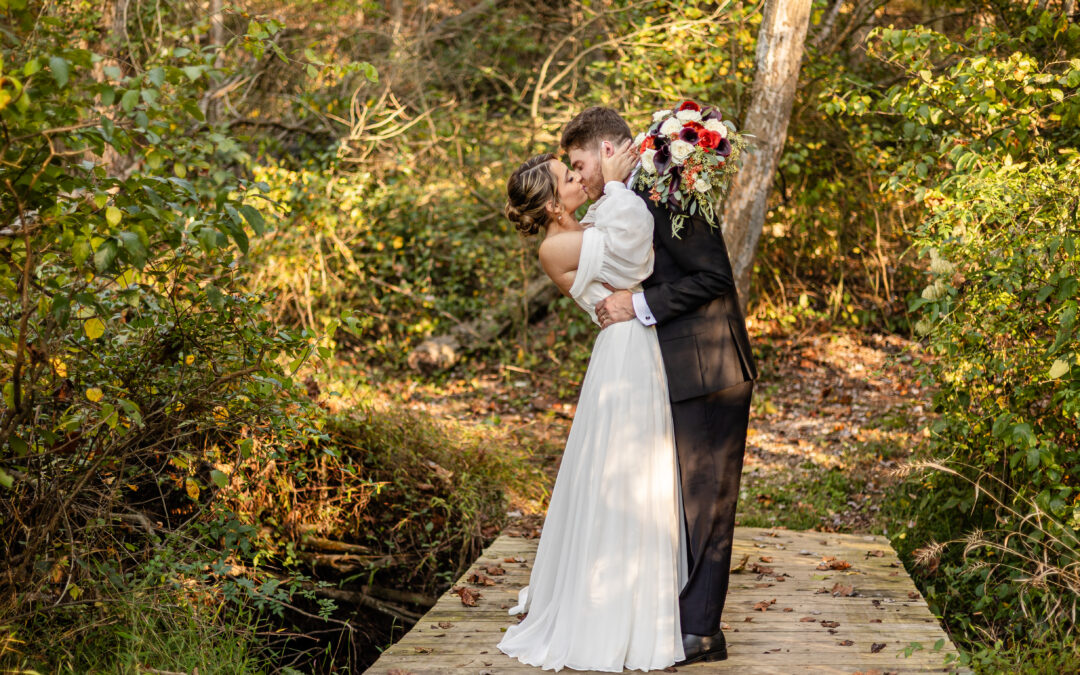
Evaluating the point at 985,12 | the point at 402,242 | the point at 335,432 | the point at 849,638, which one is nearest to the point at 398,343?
the point at 402,242

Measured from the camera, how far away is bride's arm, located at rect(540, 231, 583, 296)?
12.1 ft

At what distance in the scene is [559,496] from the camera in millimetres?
3941

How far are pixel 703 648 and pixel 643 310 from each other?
54.0 inches

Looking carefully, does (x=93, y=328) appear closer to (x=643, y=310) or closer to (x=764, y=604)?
(x=643, y=310)

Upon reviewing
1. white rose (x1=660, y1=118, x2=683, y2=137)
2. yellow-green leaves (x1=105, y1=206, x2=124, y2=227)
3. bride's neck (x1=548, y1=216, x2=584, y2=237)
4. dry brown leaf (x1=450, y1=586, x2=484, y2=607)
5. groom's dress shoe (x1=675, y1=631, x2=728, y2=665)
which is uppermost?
white rose (x1=660, y1=118, x2=683, y2=137)

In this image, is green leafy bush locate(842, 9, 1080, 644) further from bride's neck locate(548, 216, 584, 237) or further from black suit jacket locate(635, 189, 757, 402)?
bride's neck locate(548, 216, 584, 237)

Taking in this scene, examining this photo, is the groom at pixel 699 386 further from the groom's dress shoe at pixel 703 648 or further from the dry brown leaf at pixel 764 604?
the dry brown leaf at pixel 764 604

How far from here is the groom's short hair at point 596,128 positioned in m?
3.72

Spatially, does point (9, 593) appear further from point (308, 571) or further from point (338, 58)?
point (338, 58)

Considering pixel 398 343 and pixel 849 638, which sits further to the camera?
pixel 398 343

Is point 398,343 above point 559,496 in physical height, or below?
below

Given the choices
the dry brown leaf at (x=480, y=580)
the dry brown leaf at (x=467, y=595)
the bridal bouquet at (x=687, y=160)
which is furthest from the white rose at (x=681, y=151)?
the dry brown leaf at (x=480, y=580)

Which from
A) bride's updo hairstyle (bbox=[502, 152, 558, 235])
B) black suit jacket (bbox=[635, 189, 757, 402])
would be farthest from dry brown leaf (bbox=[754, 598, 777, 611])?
bride's updo hairstyle (bbox=[502, 152, 558, 235])

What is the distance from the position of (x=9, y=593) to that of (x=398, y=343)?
7.46m
